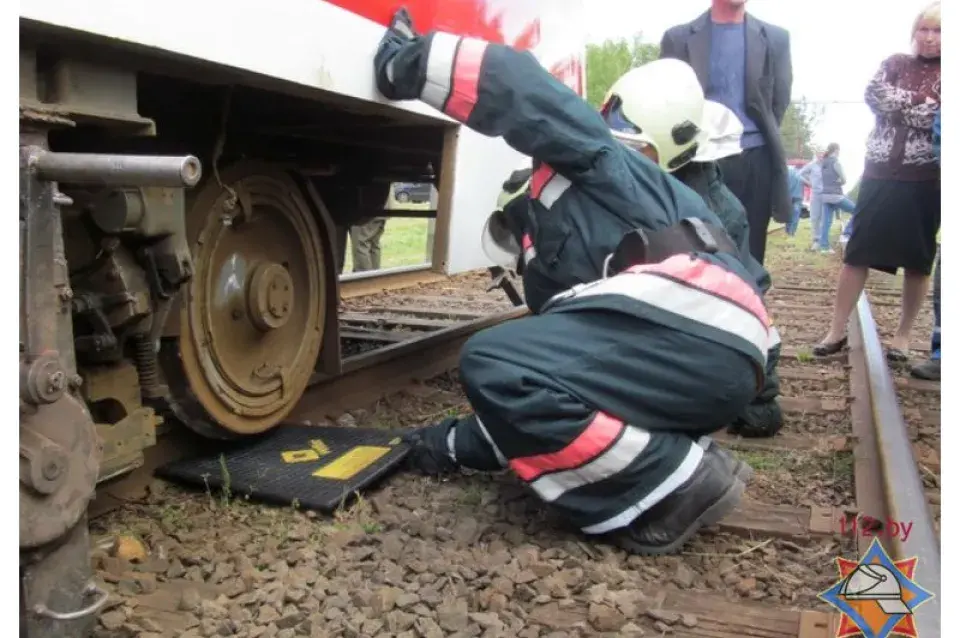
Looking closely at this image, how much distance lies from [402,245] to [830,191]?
848 cm

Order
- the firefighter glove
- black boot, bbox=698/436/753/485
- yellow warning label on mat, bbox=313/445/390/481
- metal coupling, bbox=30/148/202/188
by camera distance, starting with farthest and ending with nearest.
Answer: yellow warning label on mat, bbox=313/445/390/481
the firefighter glove
black boot, bbox=698/436/753/485
metal coupling, bbox=30/148/202/188

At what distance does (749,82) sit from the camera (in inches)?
177

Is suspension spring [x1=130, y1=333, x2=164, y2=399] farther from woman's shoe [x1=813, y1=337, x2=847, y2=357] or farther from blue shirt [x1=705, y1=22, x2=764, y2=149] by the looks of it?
woman's shoe [x1=813, y1=337, x2=847, y2=357]

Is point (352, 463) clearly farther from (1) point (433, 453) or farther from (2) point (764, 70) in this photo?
(2) point (764, 70)

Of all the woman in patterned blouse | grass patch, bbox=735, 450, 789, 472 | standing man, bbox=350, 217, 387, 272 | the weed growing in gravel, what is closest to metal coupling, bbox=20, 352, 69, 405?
the weed growing in gravel

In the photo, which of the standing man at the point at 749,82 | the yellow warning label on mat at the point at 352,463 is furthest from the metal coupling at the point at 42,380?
the standing man at the point at 749,82

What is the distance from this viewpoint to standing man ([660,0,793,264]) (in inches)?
177

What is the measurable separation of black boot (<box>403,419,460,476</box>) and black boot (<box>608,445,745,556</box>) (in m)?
0.70

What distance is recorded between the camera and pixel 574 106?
2566 millimetres

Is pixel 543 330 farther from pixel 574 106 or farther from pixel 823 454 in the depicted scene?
pixel 823 454

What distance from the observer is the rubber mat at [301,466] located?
2.72 m

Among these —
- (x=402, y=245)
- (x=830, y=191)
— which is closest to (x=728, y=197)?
(x=830, y=191)

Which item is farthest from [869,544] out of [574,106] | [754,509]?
[574,106]

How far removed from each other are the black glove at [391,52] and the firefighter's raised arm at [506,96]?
0.06 ft
